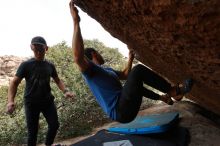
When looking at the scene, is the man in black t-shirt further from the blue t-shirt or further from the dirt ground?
the dirt ground

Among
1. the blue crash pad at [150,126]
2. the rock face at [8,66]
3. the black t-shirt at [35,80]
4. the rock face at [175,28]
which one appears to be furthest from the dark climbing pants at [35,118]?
the rock face at [8,66]

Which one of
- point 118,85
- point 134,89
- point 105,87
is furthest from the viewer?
point 118,85

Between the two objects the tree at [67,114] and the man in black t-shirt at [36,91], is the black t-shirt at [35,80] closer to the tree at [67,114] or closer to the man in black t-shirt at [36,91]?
the man in black t-shirt at [36,91]

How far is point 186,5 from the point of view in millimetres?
3344

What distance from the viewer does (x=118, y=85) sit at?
4785 mm

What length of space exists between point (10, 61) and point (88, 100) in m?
13.3

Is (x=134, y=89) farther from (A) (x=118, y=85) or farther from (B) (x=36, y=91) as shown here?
(B) (x=36, y=91)

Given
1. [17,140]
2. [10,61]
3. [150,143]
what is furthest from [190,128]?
[10,61]

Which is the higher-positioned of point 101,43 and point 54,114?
point 101,43

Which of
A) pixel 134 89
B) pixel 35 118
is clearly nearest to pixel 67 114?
pixel 35 118

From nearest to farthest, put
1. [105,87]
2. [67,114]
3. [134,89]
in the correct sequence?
[134,89] < [105,87] < [67,114]

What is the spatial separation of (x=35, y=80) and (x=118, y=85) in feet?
6.77

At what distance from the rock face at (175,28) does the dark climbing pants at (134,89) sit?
499mm

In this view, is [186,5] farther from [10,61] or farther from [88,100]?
[10,61]
